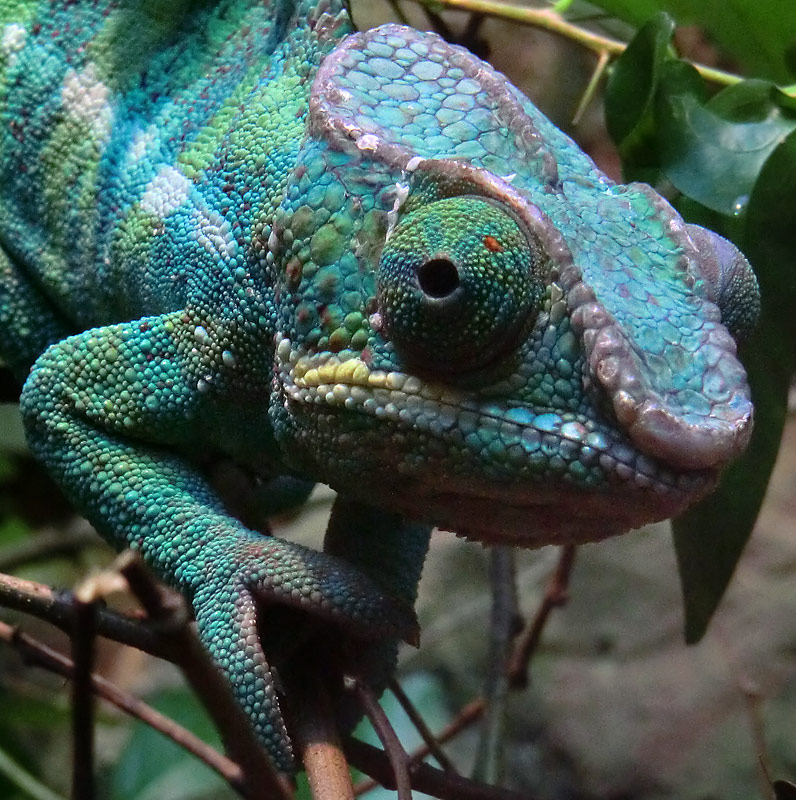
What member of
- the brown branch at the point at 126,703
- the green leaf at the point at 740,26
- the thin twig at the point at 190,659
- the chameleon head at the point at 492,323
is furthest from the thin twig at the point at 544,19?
the thin twig at the point at 190,659

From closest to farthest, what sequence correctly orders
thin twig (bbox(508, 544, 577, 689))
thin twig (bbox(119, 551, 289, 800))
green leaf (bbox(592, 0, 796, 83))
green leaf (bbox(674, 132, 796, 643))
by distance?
thin twig (bbox(119, 551, 289, 800)) → green leaf (bbox(674, 132, 796, 643)) → green leaf (bbox(592, 0, 796, 83)) → thin twig (bbox(508, 544, 577, 689))

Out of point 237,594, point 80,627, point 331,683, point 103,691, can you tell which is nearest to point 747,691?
point 331,683

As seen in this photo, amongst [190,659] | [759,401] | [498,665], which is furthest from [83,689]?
[498,665]

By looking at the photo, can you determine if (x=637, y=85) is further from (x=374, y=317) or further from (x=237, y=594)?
(x=237, y=594)

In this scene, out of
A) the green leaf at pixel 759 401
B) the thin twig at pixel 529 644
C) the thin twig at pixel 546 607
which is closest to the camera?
the green leaf at pixel 759 401

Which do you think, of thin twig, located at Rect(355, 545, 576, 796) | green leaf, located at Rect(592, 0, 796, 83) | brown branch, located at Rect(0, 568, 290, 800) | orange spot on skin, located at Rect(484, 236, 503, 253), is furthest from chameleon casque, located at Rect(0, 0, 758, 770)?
green leaf, located at Rect(592, 0, 796, 83)

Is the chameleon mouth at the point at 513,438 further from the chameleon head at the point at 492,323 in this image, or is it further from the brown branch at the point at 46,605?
the brown branch at the point at 46,605

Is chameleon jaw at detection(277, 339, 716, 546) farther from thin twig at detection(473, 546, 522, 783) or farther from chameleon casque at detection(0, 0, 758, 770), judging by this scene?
thin twig at detection(473, 546, 522, 783)
